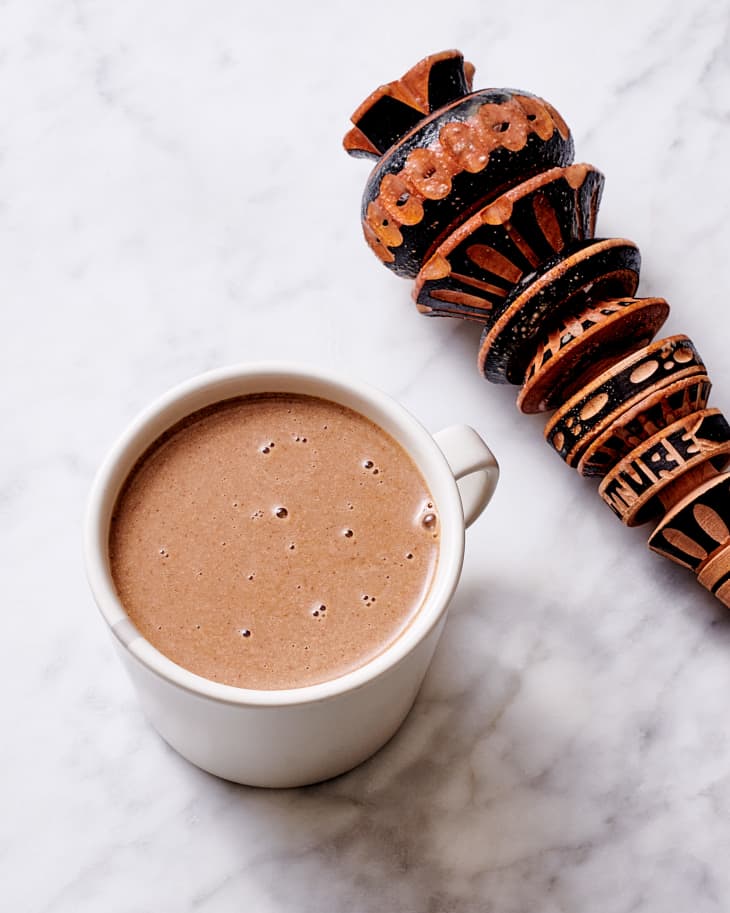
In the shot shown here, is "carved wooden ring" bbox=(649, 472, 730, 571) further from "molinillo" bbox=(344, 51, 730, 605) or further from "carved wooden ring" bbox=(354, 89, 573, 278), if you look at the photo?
"carved wooden ring" bbox=(354, 89, 573, 278)

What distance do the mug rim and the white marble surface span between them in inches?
7.0

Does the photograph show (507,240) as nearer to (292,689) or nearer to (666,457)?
(666,457)

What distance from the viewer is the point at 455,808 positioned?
881 mm

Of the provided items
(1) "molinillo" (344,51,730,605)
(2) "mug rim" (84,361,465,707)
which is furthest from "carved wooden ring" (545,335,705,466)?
(2) "mug rim" (84,361,465,707)

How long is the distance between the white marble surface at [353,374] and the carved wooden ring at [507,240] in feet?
0.31

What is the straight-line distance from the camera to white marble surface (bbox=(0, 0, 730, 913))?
34.1 inches

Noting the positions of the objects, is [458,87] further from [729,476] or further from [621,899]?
[621,899]

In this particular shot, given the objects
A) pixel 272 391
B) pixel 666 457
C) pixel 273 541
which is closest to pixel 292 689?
pixel 273 541

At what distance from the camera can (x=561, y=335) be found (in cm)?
88

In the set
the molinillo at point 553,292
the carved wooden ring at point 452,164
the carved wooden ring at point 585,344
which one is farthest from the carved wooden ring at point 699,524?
the carved wooden ring at point 452,164

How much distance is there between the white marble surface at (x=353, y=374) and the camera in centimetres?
87

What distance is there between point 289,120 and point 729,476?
1.55 feet

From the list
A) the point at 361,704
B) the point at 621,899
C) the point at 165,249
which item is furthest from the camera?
the point at 165,249

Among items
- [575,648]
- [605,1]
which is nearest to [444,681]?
[575,648]
